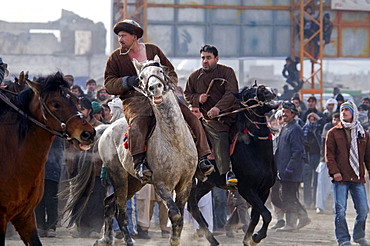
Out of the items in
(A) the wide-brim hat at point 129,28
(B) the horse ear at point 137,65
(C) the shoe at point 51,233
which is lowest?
(C) the shoe at point 51,233

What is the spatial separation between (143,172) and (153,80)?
1.17m

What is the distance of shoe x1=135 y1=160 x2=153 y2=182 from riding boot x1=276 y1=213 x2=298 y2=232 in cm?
518

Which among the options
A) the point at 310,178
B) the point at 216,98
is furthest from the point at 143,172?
the point at 310,178

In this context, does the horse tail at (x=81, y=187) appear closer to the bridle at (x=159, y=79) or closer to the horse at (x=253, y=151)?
the horse at (x=253, y=151)

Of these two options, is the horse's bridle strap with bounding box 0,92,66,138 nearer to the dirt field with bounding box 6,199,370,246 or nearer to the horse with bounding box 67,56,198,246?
the horse with bounding box 67,56,198,246

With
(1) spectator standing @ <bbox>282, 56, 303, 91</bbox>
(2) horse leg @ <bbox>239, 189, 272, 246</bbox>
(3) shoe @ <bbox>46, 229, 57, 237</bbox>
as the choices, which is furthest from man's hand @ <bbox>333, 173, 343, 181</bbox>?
(1) spectator standing @ <bbox>282, 56, 303, 91</bbox>

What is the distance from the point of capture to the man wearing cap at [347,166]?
11.3 metres

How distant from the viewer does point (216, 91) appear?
1084 centimetres

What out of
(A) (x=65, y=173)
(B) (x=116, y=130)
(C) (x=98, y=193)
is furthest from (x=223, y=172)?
(A) (x=65, y=173)

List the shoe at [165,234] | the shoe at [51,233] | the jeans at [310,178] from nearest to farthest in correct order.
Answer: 1. the shoe at [51,233]
2. the shoe at [165,234]
3. the jeans at [310,178]

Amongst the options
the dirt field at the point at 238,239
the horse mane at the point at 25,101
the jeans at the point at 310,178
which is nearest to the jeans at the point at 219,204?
the dirt field at the point at 238,239

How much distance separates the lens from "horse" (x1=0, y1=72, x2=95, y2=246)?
7.38 m

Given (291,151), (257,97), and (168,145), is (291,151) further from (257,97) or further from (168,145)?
(168,145)

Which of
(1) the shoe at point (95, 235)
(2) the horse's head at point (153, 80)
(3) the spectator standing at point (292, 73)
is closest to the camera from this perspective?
(2) the horse's head at point (153, 80)
